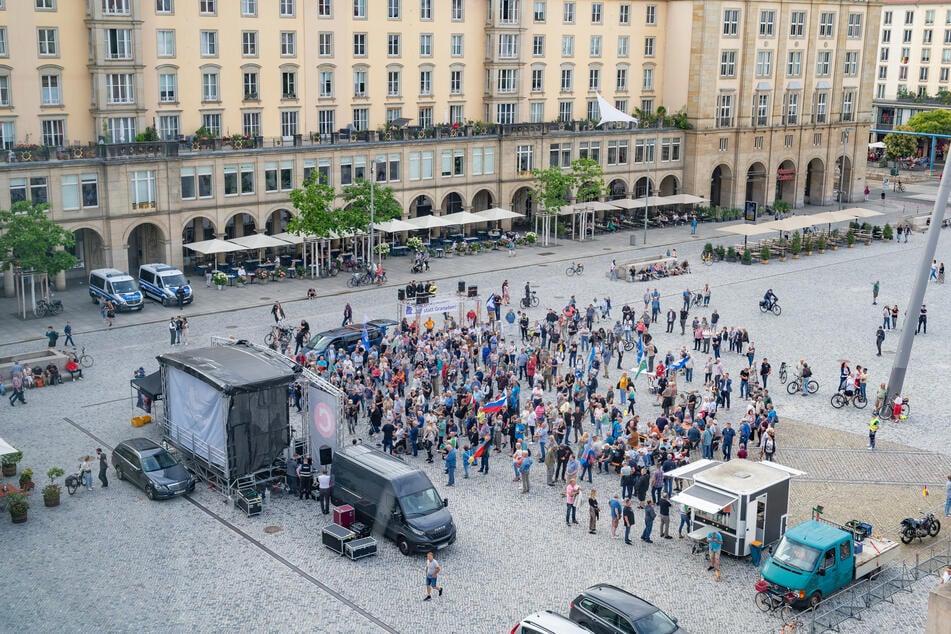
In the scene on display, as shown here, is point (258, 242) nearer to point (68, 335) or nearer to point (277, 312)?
point (277, 312)

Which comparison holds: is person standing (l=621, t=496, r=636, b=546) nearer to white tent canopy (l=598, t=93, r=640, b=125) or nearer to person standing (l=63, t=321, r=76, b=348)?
person standing (l=63, t=321, r=76, b=348)

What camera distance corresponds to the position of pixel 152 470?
35688 millimetres

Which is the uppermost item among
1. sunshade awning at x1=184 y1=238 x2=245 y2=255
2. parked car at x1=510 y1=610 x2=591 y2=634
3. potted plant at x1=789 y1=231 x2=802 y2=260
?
sunshade awning at x1=184 y1=238 x2=245 y2=255

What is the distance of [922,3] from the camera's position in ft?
443

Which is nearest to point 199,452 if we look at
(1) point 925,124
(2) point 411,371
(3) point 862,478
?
(2) point 411,371

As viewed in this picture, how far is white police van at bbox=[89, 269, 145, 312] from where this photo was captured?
58.5m

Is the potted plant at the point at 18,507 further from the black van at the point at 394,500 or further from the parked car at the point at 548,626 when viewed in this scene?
the parked car at the point at 548,626

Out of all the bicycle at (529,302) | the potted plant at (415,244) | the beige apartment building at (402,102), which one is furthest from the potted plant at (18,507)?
the potted plant at (415,244)

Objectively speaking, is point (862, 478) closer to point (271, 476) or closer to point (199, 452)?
point (271, 476)

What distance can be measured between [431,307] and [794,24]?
5605 centimetres

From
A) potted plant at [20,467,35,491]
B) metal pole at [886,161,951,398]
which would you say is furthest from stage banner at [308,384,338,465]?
metal pole at [886,161,951,398]

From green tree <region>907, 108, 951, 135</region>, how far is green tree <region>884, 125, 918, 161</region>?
104cm

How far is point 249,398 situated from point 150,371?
1574 cm

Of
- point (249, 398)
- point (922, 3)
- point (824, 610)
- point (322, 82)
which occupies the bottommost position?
point (824, 610)
